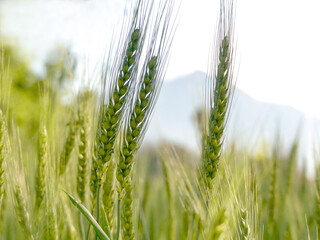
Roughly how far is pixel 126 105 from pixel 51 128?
36 centimetres

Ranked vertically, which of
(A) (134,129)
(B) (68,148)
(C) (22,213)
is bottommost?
(C) (22,213)

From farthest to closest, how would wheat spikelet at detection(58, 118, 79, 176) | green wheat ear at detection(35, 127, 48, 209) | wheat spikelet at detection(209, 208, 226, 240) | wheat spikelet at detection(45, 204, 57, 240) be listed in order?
1. wheat spikelet at detection(58, 118, 79, 176)
2. green wheat ear at detection(35, 127, 48, 209)
3. wheat spikelet at detection(45, 204, 57, 240)
4. wheat spikelet at detection(209, 208, 226, 240)

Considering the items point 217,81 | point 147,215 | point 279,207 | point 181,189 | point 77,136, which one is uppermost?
point 217,81

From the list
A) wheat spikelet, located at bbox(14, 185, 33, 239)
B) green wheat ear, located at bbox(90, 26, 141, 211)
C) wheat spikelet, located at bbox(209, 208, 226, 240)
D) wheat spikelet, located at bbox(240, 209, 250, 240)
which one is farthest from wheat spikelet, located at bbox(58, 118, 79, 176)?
wheat spikelet, located at bbox(209, 208, 226, 240)

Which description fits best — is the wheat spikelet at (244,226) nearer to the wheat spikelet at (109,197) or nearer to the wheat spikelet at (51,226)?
the wheat spikelet at (109,197)

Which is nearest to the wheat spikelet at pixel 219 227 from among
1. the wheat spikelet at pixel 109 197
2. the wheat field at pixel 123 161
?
the wheat field at pixel 123 161

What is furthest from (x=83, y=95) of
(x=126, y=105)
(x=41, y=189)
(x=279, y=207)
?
(x=279, y=207)

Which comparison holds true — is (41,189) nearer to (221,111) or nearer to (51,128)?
(51,128)

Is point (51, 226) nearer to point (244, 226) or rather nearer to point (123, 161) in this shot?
point (123, 161)

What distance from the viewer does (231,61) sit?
77 cm

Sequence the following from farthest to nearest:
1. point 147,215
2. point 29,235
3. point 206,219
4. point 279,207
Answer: point 147,215
point 279,207
point 29,235
point 206,219

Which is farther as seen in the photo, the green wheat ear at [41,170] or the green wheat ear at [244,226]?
the green wheat ear at [41,170]

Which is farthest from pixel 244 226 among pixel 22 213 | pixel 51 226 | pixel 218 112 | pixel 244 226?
pixel 22 213

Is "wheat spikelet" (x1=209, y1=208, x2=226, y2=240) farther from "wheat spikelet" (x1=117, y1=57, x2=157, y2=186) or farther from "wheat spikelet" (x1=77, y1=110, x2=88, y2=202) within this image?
A: "wheat spikelet" (x1=77, y1=110, x2=88, y2=202)
